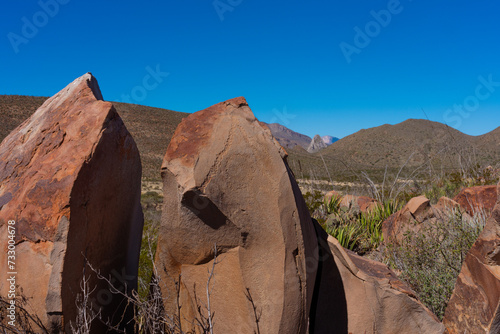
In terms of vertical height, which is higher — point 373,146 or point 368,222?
point 373,146

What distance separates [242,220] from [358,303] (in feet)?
4.45

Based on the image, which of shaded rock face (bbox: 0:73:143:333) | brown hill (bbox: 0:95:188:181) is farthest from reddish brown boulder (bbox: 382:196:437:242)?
brown hill (bbox: 0:95:188:181)

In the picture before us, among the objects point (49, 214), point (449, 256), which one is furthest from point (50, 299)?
point (449, 256)

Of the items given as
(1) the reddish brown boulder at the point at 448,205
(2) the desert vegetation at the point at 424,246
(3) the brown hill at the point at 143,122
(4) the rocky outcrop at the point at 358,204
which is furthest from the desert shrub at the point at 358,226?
(3) the brown hill at the point at 143,122

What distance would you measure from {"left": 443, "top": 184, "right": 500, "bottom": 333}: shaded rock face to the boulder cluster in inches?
0.4

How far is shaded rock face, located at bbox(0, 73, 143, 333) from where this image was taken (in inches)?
103

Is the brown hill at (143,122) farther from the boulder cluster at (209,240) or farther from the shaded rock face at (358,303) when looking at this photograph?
the shaded rock face at (358,303)

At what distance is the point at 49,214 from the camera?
2.62 m

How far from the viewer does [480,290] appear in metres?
3.16

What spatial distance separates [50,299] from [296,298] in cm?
169

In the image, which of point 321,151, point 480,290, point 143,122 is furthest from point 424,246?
point 143,122

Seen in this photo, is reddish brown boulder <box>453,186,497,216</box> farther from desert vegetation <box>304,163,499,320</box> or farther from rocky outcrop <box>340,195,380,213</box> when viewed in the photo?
rocky outcrop <box>340,195,380,213</box>

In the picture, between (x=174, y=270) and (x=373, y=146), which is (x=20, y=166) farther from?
(x=373, y=146)

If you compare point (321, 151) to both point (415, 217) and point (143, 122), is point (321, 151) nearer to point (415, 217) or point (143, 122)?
point (143, 122)
